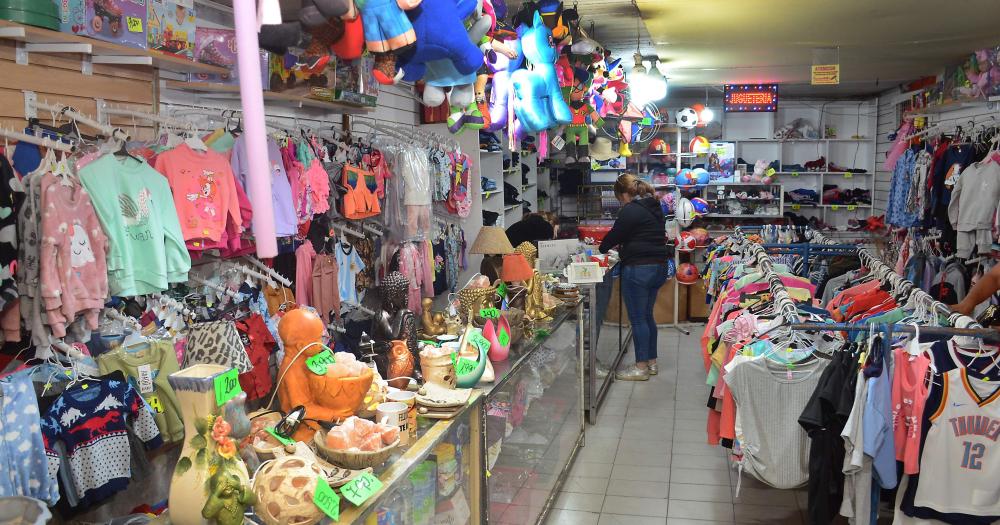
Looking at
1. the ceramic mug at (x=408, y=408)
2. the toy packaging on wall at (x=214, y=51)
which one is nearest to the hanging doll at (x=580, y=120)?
the toy packaging on wall at (x=214, y=51)

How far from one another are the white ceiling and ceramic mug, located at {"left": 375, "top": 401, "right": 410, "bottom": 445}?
4.60m

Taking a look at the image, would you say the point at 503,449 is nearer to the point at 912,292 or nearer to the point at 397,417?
the point at 397,417

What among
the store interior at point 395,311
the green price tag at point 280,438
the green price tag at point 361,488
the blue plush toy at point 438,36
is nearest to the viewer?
the green price tag at point 361,488

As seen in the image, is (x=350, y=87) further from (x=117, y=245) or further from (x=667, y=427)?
(x=667, y=427)

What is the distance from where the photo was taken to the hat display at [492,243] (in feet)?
17.9

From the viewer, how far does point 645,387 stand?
7.05m

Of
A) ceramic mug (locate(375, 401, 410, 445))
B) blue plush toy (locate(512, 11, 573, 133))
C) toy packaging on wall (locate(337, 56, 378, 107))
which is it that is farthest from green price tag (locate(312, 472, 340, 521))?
blue plush toy (locate(512, 11, 573, 133))

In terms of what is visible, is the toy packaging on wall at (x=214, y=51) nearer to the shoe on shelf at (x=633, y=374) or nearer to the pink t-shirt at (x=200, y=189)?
the pink t-shirt at (x=200, y=189)

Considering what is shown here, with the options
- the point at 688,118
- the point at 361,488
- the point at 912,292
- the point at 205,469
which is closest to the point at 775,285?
the point at 912,292

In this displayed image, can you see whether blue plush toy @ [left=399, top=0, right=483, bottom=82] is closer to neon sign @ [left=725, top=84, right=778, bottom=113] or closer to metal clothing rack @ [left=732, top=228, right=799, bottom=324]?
metal clothing rack @ [left=732, top=228, right=799, bottom=324]

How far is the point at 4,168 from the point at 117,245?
1.62 feet

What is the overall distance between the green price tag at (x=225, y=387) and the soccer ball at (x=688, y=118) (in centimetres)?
1159

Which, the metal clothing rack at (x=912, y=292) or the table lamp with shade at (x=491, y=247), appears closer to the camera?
the metal clothing rack at (x=912, y=292)

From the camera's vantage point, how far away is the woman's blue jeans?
7016mm
